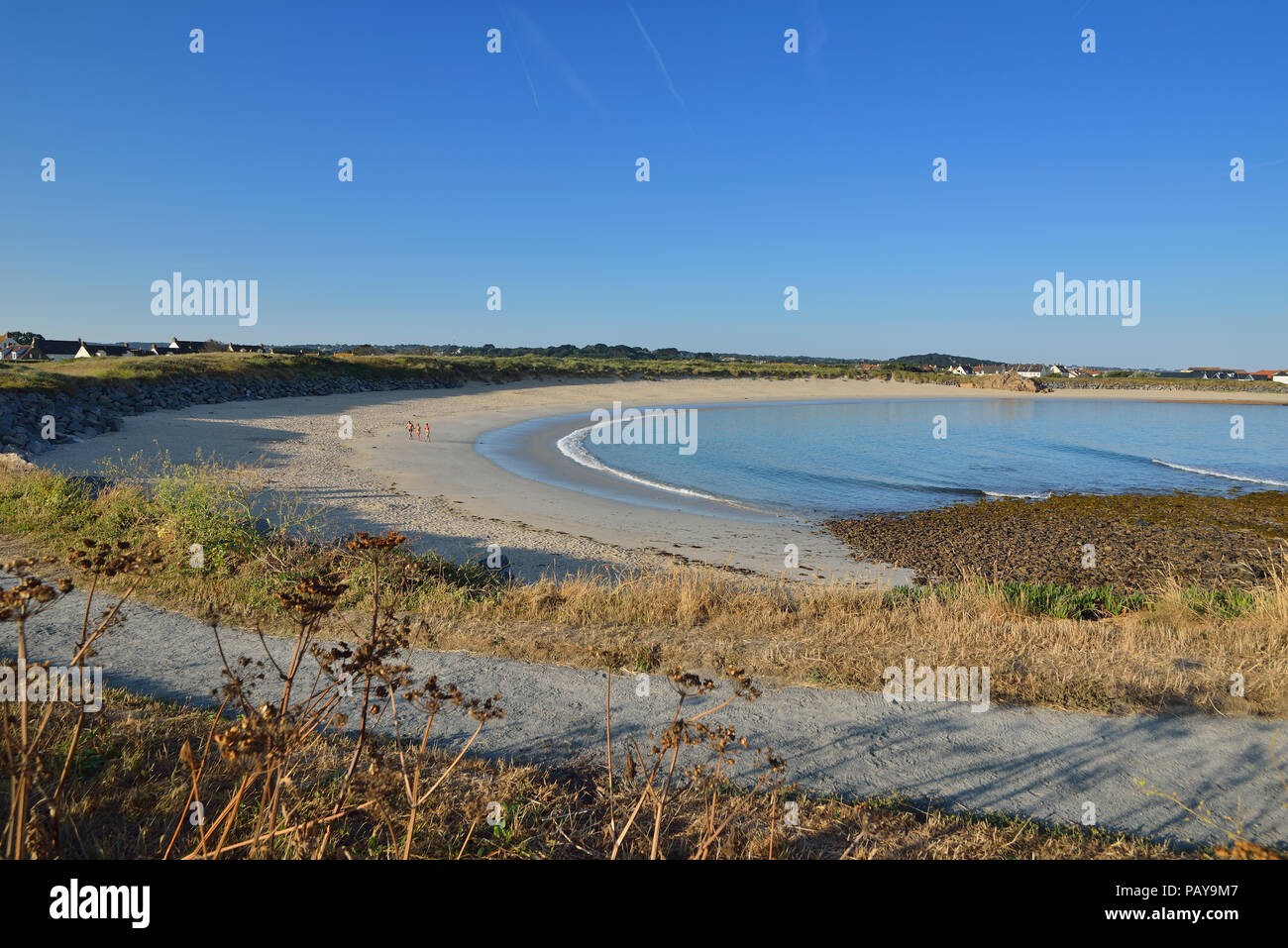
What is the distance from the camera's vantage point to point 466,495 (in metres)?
21.4

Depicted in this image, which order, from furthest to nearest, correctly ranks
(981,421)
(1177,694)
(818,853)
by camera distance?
(981,421) < (1177,694) < (818,853)

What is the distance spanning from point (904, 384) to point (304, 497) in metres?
112

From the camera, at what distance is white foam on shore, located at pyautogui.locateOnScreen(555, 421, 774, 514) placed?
77.1 ft

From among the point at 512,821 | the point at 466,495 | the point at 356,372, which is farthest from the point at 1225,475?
the point at 356,372

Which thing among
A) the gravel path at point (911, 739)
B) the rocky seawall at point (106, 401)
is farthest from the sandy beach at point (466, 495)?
the gravel path at point (911, 739)

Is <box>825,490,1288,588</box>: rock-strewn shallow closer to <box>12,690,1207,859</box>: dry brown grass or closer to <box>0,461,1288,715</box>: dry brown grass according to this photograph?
<box>0,461,1288,715</box>: dry brown grass

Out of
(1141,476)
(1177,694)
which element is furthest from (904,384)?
(1177,694)

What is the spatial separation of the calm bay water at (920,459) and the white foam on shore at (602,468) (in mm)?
112

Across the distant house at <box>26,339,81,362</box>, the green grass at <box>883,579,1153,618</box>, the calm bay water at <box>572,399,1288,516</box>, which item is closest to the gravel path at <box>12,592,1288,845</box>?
the green grass at <box>883,579,1153,618</box>

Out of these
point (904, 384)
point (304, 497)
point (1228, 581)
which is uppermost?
point (904, 384)

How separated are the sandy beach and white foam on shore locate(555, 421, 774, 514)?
2.41 ft
